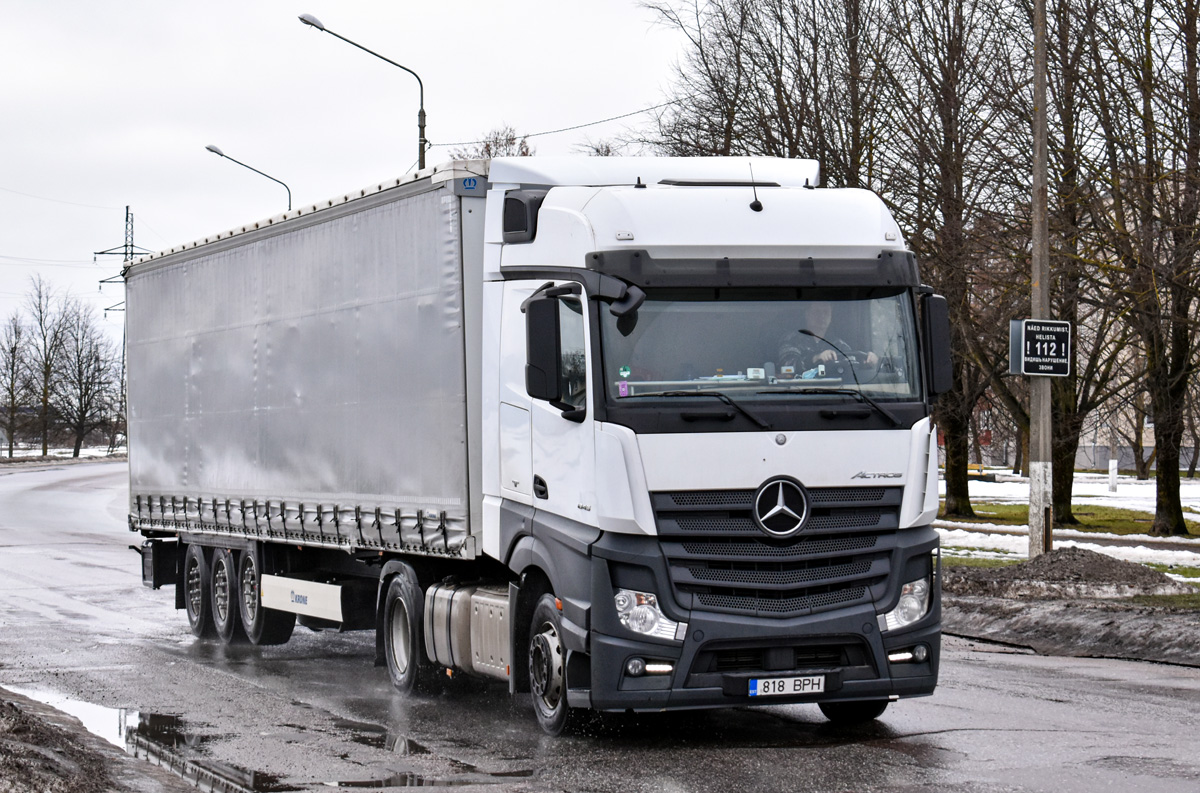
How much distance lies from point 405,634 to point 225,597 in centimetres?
409

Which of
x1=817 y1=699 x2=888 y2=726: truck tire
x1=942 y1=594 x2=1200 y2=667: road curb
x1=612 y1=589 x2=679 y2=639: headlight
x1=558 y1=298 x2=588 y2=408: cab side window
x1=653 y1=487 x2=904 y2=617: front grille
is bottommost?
x1=942 y1=594 x2=1200 y2=667: road curb

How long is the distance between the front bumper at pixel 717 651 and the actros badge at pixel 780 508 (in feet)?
1.62

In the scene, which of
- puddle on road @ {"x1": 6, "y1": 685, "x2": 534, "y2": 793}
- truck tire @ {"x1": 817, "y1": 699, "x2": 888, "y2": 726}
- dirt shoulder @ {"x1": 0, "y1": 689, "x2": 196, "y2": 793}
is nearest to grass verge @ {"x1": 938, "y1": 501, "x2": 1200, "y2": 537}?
truck tire @ {"x1": 817, "y1": 699, "x2": 888, "y2": 726}

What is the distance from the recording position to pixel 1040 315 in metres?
18.7

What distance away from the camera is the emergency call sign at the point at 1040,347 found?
1802 centimetres

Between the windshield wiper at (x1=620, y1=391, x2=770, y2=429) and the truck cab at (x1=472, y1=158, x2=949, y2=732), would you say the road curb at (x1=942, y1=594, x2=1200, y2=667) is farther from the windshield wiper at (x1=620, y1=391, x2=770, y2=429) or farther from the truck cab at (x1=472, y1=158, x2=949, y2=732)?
the windshield wiper at (x1=620, y1=391, x2=770, y2=429)

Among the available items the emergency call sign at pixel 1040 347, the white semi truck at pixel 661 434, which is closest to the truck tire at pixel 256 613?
the white semi truck at pixel 661 434

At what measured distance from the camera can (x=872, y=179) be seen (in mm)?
31594

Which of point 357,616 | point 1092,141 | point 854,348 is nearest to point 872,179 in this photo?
point 1092,141

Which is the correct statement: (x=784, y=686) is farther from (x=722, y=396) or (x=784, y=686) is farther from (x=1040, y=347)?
(x=1040, y=347)

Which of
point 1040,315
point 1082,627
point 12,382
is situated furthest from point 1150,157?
point 12,382

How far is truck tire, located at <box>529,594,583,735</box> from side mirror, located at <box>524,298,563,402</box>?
126 cm

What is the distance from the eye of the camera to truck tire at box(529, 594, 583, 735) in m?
8.86

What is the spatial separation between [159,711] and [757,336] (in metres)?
4.91
